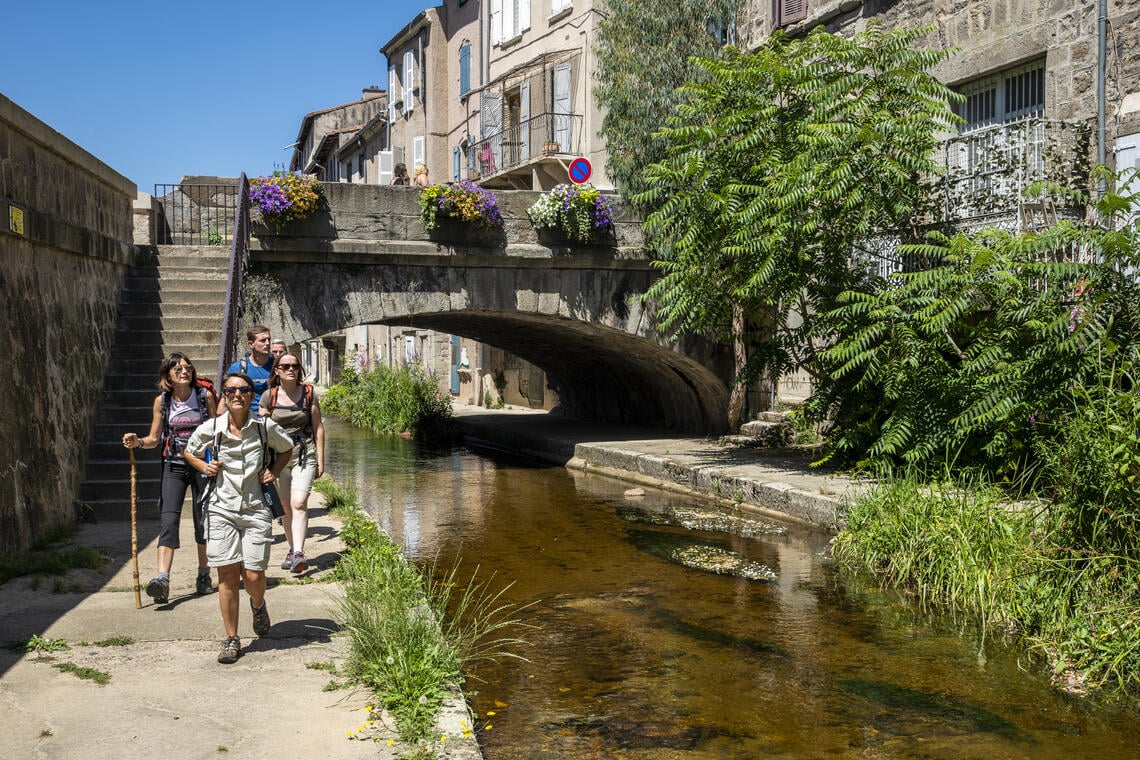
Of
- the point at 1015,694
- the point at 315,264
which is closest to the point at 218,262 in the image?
the point at 315,264

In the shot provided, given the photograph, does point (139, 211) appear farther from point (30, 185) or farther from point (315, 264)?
point (30, 185)

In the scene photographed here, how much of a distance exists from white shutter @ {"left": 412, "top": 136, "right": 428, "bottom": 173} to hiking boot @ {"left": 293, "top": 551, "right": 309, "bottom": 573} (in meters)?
25.7

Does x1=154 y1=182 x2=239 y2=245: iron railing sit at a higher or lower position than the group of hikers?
higher

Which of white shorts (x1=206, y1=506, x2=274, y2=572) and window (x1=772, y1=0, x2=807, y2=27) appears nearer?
white shorts (x1=206, y1=506, x2=274, y2=572)

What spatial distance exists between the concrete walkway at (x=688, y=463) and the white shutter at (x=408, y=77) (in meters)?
14.6

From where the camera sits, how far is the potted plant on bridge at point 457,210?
14.9m

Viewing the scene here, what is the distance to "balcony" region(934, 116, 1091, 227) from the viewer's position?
38.7 feet

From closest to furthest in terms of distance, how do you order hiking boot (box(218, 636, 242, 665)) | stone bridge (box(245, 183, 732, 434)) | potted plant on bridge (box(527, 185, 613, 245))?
hiking boot (box(218, 636, 242, 665)), stone bridge (box(245, 183, 732, 434)), potted plant on bridge (box(527, 185, 613, 245))

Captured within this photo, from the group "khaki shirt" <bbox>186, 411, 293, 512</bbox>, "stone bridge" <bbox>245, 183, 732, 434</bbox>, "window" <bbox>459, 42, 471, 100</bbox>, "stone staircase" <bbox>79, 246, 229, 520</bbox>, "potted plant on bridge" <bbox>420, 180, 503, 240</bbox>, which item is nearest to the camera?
"khaki shirt" <bbox>186, 411, 293, 512</bbox>

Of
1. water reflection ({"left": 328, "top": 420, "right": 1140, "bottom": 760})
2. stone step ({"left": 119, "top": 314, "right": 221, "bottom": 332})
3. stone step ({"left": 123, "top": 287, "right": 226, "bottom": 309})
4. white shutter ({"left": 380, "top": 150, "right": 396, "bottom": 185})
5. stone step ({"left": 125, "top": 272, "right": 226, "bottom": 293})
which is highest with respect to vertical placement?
white shutter ({"left": 380, "top": 150, "right": 396, "bottom": 185})

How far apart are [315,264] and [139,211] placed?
91.1 inches

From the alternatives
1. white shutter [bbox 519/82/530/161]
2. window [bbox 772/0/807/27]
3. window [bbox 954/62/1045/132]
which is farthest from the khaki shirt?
white shutter [bbox 519/82/530/161]

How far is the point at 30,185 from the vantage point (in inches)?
369

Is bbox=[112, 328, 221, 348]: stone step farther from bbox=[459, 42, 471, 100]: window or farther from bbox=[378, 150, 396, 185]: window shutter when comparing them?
bbox=[378, 150, 396, 185]: window shutter
